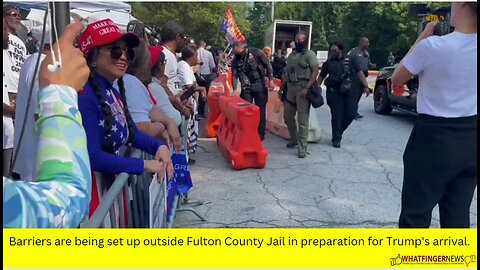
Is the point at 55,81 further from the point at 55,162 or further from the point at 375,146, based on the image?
the point at 375,146

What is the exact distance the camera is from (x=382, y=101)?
33.2 feet

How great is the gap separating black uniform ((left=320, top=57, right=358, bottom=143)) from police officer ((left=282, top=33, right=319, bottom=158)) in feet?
1.16

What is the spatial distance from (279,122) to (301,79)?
1662 millimetres

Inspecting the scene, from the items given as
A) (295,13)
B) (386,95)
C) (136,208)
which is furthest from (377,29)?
(136,208)

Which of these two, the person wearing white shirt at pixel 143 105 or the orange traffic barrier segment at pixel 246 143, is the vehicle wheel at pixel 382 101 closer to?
the orange traffic barrier segment at pixel 246 143

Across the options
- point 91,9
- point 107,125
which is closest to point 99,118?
point 107,125

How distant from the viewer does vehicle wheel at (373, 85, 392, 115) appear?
393 inches

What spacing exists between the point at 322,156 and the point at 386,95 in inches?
180

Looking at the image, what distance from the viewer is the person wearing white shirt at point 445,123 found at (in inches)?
91.5

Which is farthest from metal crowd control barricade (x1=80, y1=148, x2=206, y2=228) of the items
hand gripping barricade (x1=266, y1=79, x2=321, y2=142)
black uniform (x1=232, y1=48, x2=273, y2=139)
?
hand gripping barricade (x1=266, y1=79, x2=321, y2=142)

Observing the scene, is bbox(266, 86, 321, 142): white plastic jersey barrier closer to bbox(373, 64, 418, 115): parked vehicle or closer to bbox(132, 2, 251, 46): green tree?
bbox(373, 64, 418, 115): parked vehicle
